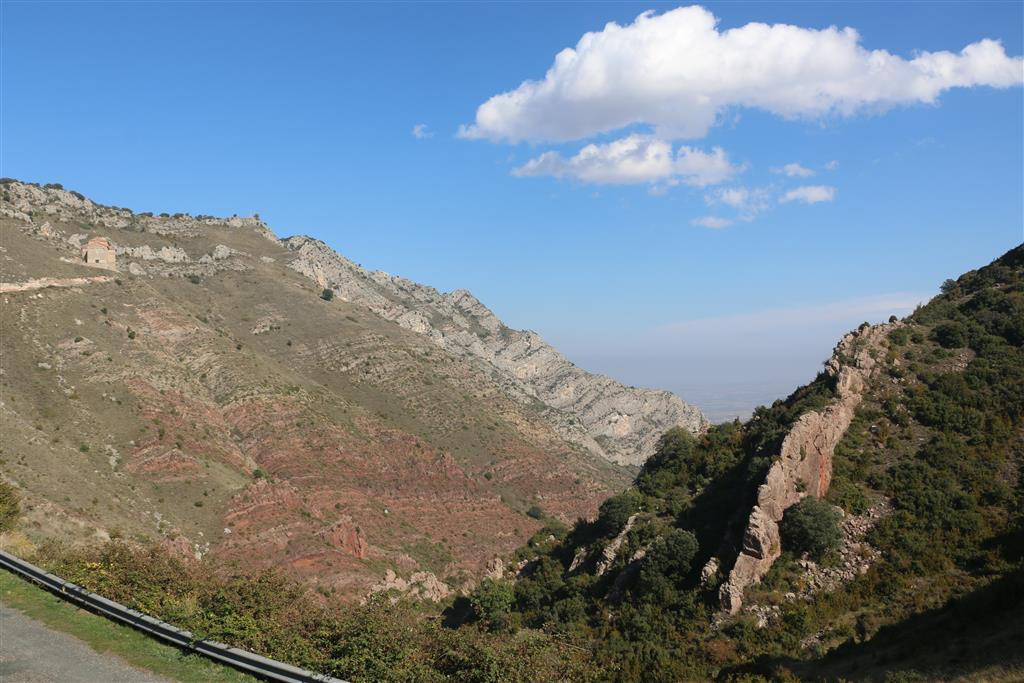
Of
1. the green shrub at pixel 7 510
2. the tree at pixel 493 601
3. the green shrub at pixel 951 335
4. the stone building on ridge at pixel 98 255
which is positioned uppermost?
the stone building on ridge at pixel 98 255

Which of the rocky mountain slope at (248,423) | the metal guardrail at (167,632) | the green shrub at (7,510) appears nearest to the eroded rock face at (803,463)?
the metal guardrail at (167,632)

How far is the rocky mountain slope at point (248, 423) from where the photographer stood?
42.1m

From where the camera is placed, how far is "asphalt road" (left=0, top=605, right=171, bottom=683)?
9.69 meters

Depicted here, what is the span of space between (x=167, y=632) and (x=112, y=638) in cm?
105

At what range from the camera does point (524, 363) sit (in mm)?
137875

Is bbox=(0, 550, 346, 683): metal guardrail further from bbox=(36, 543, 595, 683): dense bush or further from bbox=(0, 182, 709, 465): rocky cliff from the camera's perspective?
bbox=(0, 182, 709, 465): rocky cliff

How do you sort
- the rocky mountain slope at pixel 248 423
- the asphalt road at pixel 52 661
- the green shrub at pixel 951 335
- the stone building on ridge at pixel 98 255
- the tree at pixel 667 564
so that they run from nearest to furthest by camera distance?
the asphalt road at pixel 52 661 → the tree at pixel 667 564 → the green shrub at pixel 951 335 → the rocky mountain slope at pixel 248 423 → the stone building on ridge at pixel 98 255

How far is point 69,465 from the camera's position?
40.1 m

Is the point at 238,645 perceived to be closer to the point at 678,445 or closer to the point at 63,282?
the point at 678,445

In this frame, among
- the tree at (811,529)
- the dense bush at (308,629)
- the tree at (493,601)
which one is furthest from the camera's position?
the tree at (493,601)

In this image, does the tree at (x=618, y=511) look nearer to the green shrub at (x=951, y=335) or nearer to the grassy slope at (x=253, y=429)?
the green shrub at (x=951, y=335)

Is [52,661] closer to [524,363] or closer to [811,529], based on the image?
[811,529]

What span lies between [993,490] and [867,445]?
504 centimetres

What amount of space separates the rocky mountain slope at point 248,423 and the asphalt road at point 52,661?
834 cm
